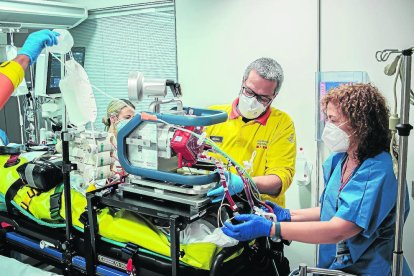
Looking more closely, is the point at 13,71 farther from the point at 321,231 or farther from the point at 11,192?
the point at 321,231

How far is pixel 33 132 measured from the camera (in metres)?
3.45

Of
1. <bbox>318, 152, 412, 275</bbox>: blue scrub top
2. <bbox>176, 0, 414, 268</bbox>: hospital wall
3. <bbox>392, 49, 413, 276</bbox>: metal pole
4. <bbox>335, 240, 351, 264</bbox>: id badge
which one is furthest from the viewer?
<bbox>176, 0, 414, 268</bbox>: hospital wall

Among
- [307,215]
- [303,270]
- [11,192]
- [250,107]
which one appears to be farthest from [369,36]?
[11,192]

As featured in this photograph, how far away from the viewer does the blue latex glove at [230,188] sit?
4.76 feet

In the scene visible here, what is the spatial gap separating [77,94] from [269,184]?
1007 millimetres

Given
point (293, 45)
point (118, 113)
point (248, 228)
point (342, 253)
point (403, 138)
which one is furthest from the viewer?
point (293, 45)

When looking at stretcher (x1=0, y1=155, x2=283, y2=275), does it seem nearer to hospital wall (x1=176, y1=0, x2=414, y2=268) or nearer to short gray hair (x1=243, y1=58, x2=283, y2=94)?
short gray hair (x1=243, y1=58, x2=283, y2=94)

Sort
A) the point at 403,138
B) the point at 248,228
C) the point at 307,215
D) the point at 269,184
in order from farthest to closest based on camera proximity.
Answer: the point at 269,184, the point at 307,215, the point at 248,228, the point at 403,138

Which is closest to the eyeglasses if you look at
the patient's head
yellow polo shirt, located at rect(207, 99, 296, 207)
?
yellow polo shirt, located at rect(207, 99, 296, 207)

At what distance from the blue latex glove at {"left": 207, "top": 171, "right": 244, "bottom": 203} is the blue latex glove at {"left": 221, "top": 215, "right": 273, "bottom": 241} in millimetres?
98

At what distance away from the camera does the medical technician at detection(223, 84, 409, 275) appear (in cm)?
147

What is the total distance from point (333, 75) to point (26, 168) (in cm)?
207

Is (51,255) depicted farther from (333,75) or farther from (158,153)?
(333,75)

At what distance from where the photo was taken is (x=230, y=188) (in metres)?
1.53
